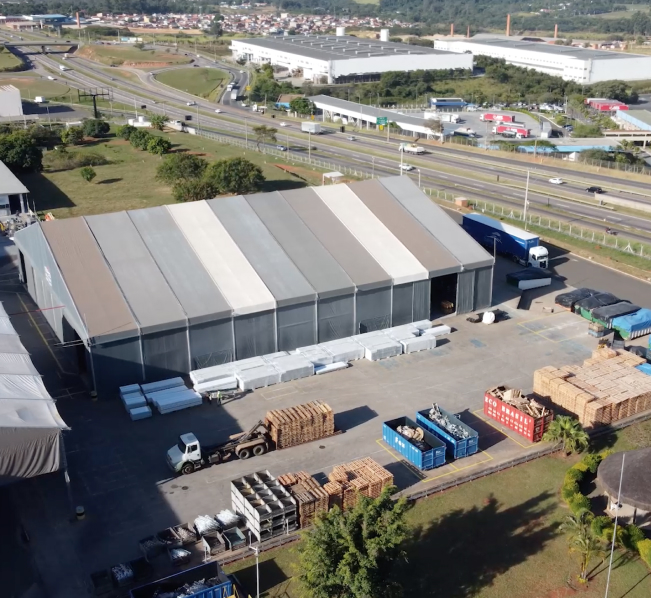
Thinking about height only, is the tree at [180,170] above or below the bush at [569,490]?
above

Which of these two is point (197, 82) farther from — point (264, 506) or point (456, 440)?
point (264, 506)

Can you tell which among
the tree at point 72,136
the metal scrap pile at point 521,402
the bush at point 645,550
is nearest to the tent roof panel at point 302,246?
the metal scrap pile at point 521,402

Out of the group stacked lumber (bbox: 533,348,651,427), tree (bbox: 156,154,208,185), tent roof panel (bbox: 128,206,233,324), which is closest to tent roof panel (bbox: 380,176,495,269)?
stacked lumber (bbox: 533,348,651,427)

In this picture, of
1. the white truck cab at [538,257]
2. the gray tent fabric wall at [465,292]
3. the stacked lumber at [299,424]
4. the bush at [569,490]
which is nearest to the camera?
the bush at [569,490]

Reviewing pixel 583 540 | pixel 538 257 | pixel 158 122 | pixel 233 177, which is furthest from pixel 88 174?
pixel 583 540

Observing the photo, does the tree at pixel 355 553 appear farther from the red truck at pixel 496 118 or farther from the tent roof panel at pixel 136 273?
the red truck at pixel 496 118

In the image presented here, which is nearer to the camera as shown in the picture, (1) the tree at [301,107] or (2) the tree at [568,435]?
(2) the tree at [568,435]
